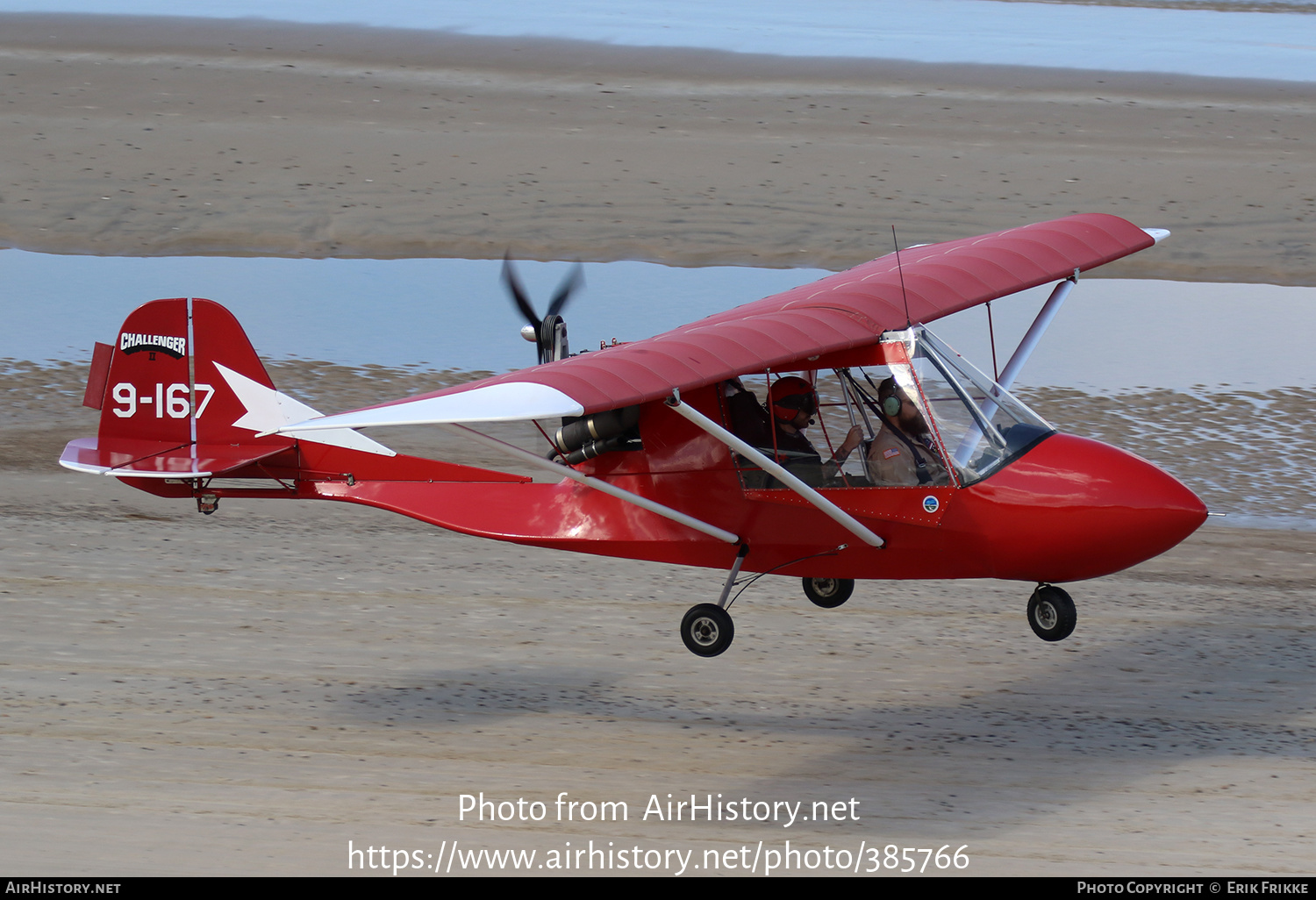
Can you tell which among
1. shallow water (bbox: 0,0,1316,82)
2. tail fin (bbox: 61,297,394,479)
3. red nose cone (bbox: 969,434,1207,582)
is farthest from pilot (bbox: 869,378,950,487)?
shallow water (bbox: 0,0,1316,82)

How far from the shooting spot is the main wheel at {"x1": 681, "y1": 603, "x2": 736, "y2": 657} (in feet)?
40.6

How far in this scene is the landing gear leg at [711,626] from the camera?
12383 millimetres

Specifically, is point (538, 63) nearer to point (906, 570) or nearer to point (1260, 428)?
point (1260, 428)

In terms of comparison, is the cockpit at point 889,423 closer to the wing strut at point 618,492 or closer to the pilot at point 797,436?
the pilot at point 797,436

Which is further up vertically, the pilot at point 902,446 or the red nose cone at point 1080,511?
the pilot at point 902,446

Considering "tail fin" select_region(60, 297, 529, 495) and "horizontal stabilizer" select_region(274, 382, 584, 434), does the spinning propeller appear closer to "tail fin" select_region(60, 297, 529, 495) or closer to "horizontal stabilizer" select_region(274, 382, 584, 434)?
"tail fin" select_region(60, 297, 529, 495)

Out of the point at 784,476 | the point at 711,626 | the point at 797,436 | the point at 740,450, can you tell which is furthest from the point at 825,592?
the point at 740,450

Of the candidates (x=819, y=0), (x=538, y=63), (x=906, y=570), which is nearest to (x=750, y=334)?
(x=906, y=570)

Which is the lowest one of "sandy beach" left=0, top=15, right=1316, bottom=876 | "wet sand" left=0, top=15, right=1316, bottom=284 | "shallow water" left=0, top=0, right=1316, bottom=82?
"sandy beach" left=0, top=15, right=1316, bottom=876

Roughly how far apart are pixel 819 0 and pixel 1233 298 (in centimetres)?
3378

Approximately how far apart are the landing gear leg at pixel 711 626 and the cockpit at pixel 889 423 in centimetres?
78

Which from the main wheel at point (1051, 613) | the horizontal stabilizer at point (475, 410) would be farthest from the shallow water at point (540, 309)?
the horizontal stabilizer at point (475, 410)

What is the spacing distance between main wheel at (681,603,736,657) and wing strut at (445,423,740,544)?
0.58 m

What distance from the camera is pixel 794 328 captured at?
11.8m
